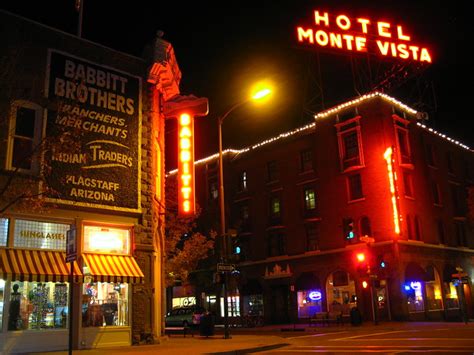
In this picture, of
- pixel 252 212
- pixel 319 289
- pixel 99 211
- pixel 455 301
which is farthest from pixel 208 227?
pixel 99 211

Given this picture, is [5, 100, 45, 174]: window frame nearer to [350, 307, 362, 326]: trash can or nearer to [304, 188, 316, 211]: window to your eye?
[350, 307, 362, 326]: trash can

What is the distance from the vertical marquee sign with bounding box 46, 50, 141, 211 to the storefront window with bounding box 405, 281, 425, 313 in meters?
25.3

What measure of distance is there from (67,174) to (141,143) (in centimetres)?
335

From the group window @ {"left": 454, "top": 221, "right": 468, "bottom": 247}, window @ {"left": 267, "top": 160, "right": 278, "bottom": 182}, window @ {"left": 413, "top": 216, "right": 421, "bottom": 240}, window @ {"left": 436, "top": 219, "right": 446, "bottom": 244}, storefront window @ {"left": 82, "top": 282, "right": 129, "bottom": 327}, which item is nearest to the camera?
storefront window @ {"left": 82, "top": 282, "right": 129, "bottom": 327}

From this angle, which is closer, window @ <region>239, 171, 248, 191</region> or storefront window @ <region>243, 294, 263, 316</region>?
storefront window @ <region>243, 294, 263, 316</region>

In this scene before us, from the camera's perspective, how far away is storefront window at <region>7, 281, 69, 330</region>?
15.9 metres

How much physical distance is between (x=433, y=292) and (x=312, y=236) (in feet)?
33.4

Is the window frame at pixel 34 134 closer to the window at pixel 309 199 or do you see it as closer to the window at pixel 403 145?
the window at pixel 403 145

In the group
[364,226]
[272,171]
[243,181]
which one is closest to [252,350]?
[364,226]

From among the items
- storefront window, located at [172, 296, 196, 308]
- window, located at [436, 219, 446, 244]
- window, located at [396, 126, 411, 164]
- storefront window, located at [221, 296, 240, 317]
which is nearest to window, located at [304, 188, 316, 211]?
window, located at [396, 126, 411, 164]

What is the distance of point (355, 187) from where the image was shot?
40.9m

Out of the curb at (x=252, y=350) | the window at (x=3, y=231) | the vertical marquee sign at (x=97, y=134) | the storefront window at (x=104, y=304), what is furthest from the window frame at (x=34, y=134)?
the curb at (x=252, y=350)

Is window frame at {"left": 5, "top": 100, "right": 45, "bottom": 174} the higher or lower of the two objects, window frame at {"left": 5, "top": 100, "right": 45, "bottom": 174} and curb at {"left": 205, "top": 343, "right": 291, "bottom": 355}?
the higher

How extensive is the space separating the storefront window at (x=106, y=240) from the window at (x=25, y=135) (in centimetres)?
285
